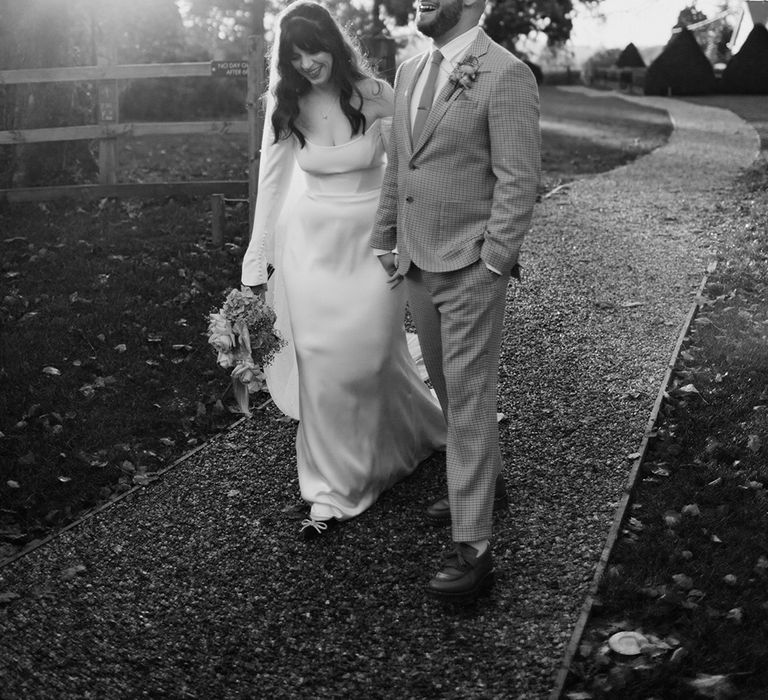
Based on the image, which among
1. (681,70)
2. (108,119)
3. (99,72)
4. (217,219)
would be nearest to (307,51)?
(217,219)

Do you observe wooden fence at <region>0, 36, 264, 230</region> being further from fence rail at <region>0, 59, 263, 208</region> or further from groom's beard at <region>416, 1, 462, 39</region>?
groom's beard at <region>416, 1, 462, 39</region>

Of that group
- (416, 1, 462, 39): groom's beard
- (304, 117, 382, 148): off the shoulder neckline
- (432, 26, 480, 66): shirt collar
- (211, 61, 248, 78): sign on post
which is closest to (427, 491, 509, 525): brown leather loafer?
(304, 117, 382, 148): off the shoulder neckline

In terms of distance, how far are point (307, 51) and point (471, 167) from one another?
1.09m

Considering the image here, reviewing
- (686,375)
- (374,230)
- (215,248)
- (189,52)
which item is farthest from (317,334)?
(189,52)

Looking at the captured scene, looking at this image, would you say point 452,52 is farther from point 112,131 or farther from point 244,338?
point 112,131

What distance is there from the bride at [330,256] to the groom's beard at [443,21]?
29.2 inches

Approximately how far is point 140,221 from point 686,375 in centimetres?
655

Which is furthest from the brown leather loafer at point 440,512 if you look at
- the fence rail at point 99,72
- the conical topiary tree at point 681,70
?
the conical topiary tree at point 681,70

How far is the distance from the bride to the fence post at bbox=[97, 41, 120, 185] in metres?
A: 7.13

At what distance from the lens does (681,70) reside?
36.2 metres

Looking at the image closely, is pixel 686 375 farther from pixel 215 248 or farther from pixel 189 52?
pixel 189 52

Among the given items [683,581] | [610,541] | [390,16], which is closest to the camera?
[683,581]

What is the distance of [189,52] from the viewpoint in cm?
2523

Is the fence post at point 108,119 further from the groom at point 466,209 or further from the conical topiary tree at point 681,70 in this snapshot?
the conical topiary tree at point 681,70
